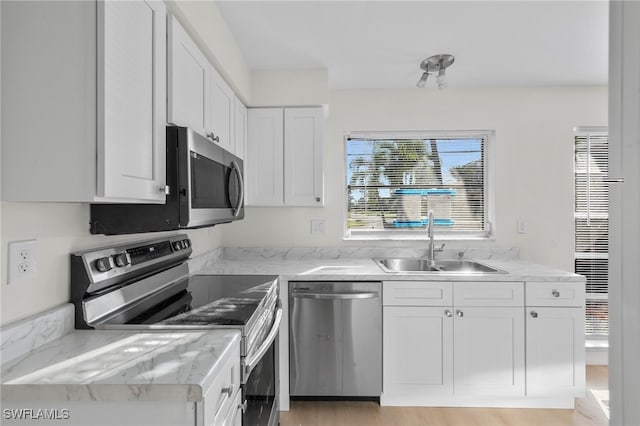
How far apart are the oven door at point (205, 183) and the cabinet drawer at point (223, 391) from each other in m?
0.52

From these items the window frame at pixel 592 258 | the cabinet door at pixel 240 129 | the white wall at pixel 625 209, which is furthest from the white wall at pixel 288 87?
the white wall at pixel 625 209

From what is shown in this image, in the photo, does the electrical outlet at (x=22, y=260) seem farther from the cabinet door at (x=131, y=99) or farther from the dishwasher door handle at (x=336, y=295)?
the dishwasher door handle at (x=336, y=295)

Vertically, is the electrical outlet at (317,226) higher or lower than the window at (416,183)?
lower

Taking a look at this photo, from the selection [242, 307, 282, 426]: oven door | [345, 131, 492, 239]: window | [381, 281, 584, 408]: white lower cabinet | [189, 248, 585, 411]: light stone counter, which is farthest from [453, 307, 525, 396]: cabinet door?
[242, 307, 282, 426]: oven door

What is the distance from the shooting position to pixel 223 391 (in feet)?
3.33

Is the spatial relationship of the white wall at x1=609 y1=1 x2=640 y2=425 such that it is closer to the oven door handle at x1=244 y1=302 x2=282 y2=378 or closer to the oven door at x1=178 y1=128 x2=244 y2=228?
the oven door handle at x1=244 y1=302 x2=282 y2=378

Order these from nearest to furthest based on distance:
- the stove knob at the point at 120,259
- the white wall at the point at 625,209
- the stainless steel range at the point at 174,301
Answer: the white wall at the point at 625,209
the stainless steel range at the point at 174,301
the stove knob at the point at 120,259

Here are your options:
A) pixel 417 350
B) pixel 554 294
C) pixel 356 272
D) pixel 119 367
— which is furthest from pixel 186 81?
pixel 554 294

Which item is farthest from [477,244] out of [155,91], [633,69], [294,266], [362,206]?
[633,69]

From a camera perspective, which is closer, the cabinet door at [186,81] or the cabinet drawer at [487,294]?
the cabinet door at [186,81]

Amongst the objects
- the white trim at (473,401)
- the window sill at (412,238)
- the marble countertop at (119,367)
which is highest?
the window sill at (412,238)

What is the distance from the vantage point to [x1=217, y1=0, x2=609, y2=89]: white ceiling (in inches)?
72.3

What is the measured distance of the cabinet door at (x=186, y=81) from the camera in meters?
1.34

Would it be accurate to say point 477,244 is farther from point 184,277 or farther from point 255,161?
point 184,277
